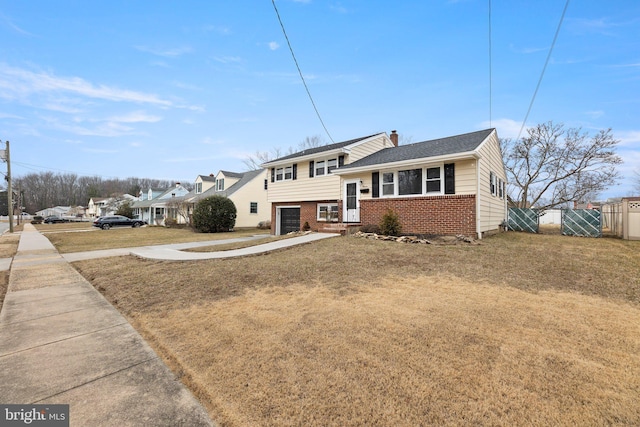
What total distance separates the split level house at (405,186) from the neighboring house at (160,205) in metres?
19.2

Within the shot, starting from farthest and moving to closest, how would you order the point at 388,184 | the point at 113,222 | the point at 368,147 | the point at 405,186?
the point at 113,222, the point at 368,147, the point at 388,184, the point at 405,186

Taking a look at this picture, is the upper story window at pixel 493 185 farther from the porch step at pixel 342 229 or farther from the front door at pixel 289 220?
the front door at pixel 289 220

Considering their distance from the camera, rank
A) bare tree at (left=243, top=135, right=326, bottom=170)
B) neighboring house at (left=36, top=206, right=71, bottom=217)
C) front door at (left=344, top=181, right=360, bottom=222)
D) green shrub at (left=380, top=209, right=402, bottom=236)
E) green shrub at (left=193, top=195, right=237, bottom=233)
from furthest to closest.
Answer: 1. neighboring house at (left=36, top=206, right=71, bottom=217)
2. bare tree at (left=243, top=135, right=326, bottom=170)
3. green shrub at (left=193, top=195, right=237, bottom=233)
4. front door at (left=344, top=181, right=360, bottom=222)
5. green shrub at (left=380, top=209, right=402, bottom=236)

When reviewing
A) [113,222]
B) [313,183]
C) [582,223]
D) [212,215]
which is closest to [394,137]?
[313,183]

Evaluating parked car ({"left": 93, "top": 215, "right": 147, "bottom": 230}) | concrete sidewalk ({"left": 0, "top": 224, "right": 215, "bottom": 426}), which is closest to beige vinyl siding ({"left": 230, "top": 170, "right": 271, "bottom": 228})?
parked car ({"left": 93, "top": 215, "right": 147, "bottom": 230})

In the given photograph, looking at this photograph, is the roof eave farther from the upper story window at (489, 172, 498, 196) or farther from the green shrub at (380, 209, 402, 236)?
the upper story window at (489, 172, 498, 196)

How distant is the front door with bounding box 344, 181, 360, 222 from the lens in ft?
45.9

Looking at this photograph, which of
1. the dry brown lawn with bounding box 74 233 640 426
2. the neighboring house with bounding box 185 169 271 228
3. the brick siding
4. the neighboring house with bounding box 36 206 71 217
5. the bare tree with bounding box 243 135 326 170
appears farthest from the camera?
the neighboring house with bounding box 36 206 71 217

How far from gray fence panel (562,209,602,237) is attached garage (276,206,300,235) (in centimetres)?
1484

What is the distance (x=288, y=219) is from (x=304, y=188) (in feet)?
8.86

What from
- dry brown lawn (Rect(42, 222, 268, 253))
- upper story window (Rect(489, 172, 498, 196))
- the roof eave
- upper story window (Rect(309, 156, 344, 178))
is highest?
upper story window (Rect(309, 156, 344, 178))

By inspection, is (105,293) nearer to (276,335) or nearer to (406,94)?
(276,335)

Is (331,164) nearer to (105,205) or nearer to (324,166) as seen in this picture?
(324,166)

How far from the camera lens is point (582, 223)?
13.9 m
